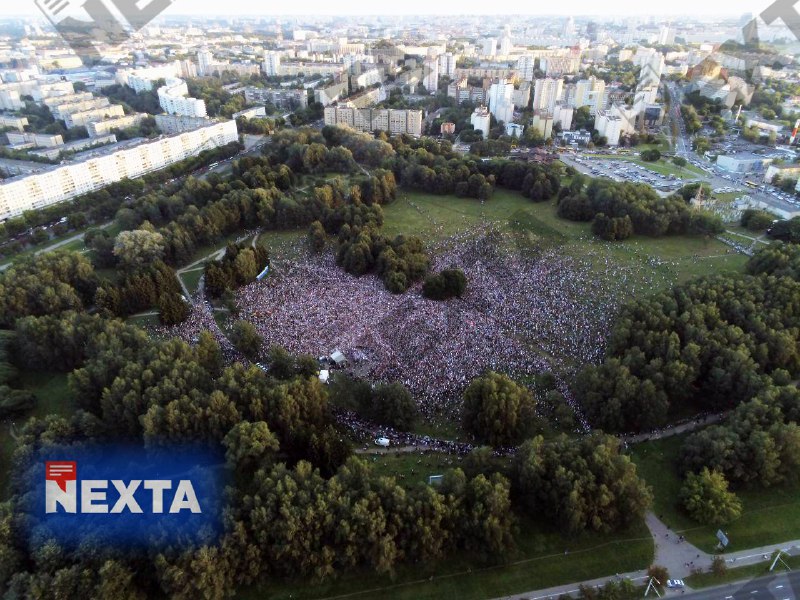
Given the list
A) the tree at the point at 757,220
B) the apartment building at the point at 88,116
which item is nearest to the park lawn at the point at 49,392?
the tree at the point at 757,220

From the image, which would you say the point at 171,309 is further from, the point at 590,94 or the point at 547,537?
the point at 590,94

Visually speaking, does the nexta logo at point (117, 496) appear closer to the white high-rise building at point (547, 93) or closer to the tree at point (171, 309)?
the tree at point (171, 309)

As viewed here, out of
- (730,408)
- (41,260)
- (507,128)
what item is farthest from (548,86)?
(41,260)

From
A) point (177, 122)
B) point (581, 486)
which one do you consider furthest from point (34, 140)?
point (581, 486)

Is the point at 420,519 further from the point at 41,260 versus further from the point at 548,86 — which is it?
the point at 548,86

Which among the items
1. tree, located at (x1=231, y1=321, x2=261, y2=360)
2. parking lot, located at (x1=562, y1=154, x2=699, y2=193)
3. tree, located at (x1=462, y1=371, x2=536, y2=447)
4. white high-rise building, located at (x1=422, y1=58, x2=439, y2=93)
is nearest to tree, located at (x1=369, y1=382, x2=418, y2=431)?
tree, located at (x1=462, y1=371, x2=536, y2=447)
